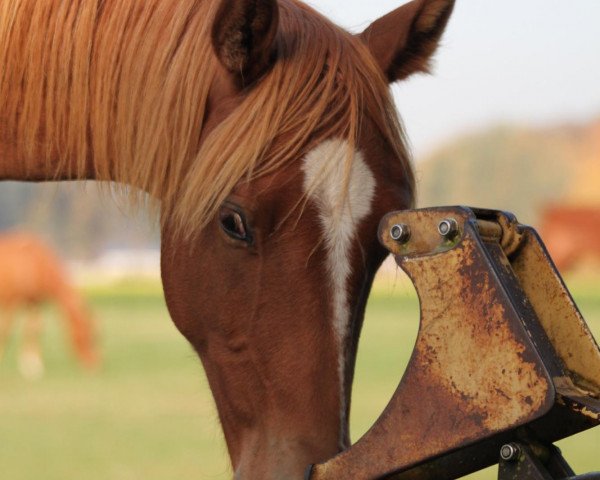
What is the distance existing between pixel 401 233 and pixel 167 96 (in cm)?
75

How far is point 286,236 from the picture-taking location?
5.66 ft

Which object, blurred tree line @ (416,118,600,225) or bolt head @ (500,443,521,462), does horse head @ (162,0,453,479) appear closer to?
bolt head @ (500,443,521,462)

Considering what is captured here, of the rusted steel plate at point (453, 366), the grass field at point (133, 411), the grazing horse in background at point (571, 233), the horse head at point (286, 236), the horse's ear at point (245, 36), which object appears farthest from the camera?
the grazing horse in background at point (571, 233)

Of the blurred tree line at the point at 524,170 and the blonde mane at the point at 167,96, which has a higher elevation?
the blonde mane at the point at 167,96

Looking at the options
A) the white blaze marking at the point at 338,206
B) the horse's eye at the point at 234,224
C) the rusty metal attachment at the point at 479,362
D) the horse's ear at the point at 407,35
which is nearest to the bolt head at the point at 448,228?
the rusty metal attachment at the point at 479,362

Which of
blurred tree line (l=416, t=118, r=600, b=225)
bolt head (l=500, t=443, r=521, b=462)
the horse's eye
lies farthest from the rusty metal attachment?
blurred tree line (l=416, t=118, r=600, b=225)

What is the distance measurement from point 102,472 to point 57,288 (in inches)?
501

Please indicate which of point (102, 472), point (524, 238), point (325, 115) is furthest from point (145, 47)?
point (102, 472)

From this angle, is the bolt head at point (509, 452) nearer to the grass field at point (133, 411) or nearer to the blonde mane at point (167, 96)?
the blonde mane at point (167, 96)

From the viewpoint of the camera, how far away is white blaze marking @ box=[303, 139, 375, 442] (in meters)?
1.70

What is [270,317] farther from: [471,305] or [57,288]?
[57,288]

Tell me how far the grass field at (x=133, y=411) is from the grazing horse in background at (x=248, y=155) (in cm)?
36

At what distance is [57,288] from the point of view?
23.2 meters

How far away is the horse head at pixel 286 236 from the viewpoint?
1682 millimetres
